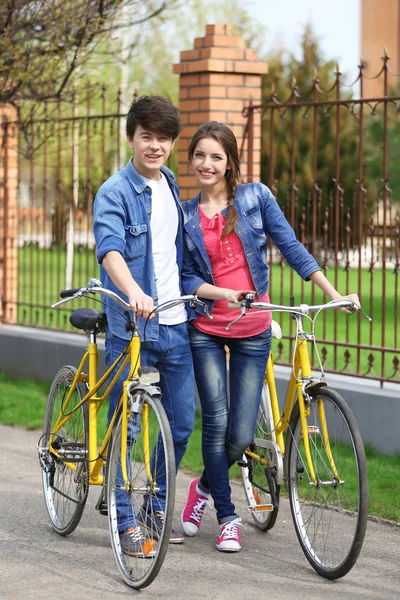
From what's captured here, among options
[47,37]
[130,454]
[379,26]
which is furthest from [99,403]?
[379,26]

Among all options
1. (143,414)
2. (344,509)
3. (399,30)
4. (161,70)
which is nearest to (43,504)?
(143,414)

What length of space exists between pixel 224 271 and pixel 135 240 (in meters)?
0.43

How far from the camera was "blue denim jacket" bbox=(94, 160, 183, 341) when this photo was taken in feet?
14.9

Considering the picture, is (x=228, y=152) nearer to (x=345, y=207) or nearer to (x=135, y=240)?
(x=135, y=240)

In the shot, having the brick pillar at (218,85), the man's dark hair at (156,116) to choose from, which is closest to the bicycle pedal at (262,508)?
the man's dark hair at (156,116)

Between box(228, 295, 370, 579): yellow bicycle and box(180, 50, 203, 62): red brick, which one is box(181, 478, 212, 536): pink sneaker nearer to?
box(228, 295, 370, 579): yellow bicycle

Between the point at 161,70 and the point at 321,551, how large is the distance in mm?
28787

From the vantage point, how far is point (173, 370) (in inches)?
189

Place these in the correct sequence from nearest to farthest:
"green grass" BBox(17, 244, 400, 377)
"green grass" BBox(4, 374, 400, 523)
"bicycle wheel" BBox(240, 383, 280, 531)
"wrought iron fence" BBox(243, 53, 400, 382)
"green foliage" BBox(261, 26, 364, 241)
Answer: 1. "bicycle wheel" BBox(240, 383, 280, 531)
2. "green grass" BBox(4, 374, 400, 523)
3. "wrought iron fence" BBox(243, 53, 400, 382)
4. "green grass" BBox(17, 244, 400, 377)
5. "green foliage" BBox(261, 26, 364, 241)

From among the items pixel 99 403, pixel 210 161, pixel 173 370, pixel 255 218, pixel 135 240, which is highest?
pixel 210 161

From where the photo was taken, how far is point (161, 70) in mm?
32188

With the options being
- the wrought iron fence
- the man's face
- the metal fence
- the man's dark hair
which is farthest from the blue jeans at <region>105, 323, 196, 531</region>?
the metal fence

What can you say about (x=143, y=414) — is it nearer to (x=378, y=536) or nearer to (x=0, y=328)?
(x=378, y=536)

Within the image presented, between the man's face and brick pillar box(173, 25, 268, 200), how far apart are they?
341cm
